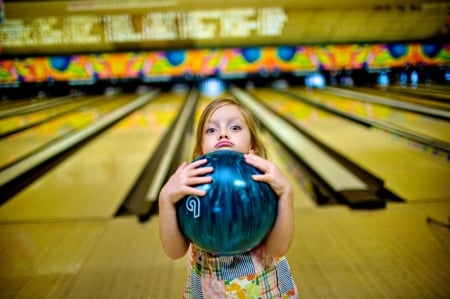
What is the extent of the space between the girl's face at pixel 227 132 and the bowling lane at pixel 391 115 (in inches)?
39.9

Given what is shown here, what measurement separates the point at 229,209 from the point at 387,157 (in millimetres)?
2446

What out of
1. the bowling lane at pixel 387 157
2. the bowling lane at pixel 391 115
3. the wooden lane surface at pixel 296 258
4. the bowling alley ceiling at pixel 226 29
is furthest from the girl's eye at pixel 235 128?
the bowling alley ceiling at pixel 226 29

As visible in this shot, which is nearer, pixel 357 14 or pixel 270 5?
pixel 270 5

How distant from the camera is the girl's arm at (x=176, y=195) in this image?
Answer: 723mm

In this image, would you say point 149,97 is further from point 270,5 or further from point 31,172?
point 31,172

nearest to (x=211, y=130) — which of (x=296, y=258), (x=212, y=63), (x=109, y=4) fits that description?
(x=296, y=258)

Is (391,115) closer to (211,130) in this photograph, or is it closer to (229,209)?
(211,130)

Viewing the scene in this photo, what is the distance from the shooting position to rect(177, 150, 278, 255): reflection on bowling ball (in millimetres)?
687

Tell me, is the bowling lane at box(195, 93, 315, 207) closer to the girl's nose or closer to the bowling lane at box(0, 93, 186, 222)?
the girl's nose

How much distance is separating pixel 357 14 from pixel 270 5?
3195mm

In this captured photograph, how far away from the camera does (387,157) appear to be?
275 centimetres

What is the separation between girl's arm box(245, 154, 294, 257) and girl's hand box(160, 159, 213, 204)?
10 centimetres

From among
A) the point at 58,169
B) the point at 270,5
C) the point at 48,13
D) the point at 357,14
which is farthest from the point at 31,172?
the point at 357,14

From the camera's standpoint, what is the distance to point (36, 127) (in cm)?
417
